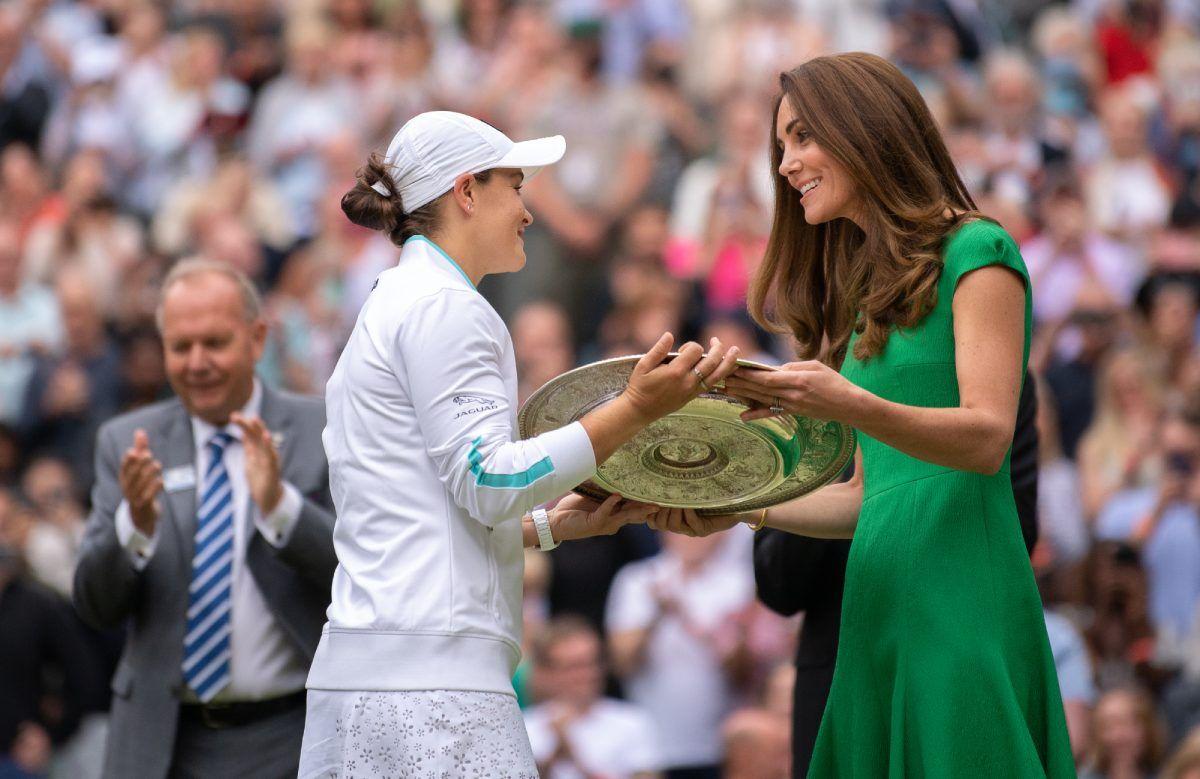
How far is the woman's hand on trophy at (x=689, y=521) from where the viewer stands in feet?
14.1

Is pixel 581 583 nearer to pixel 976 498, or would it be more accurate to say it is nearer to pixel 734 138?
pixel 734 138

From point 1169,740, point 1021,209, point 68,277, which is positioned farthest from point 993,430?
point 68,277

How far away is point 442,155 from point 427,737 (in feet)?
3.84

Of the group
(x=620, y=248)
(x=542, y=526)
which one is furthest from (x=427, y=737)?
(x=620, y=248)

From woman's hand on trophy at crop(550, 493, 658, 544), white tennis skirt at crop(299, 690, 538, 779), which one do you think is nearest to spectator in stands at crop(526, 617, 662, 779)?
woman's hand on trophy at crop(550, 493, 658, 544)

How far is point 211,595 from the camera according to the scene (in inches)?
199

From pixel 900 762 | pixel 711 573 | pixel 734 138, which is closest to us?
pixel 900 762

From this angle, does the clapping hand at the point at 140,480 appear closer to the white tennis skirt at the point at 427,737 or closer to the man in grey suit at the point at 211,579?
the man in grey suit at the point at 211,579

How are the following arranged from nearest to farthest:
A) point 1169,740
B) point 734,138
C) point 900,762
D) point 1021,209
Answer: point 900,762 → point 1169,740 → point 1021,209 → point 734,138

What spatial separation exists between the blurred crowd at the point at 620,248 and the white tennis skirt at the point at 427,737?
3.83 meters

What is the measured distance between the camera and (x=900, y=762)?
3.83 metres

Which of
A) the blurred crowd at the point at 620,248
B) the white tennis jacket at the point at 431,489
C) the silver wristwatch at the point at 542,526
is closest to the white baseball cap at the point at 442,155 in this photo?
the white tennis jacket at the point at 431,489

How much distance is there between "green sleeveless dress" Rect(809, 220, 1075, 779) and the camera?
376 cm

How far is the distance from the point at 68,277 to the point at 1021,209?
569 centimetres
